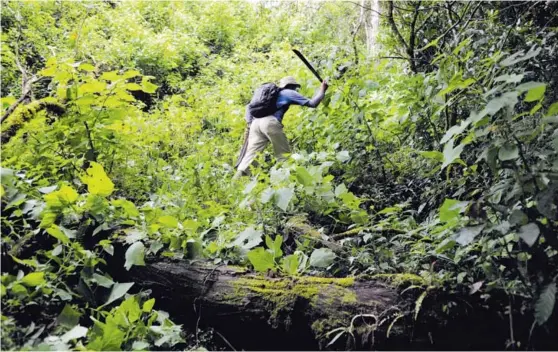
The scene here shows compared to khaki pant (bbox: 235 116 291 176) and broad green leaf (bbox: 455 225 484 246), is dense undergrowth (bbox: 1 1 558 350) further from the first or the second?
khaki pant (bbox: 235 116 291 176)

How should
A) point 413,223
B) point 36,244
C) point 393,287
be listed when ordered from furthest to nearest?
point 413,223, point 36,244, point 393,287

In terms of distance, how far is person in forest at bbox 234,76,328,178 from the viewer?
5.28 metres

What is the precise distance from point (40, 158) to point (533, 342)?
325 cm

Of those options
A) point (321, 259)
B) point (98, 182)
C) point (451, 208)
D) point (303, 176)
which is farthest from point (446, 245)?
point (98, 182)

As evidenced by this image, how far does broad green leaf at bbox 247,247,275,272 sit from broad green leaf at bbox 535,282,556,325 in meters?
1.24

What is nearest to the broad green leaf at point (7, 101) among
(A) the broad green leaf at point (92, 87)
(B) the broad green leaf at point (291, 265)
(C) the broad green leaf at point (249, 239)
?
(A) the broad green leaf at point (92, 87)

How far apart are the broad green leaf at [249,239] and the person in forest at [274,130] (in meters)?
2.38

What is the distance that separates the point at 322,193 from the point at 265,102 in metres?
2.40

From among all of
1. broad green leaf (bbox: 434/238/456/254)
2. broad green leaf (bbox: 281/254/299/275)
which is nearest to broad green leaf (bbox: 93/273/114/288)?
broad green leaf (bbox: 281/254/299/275)

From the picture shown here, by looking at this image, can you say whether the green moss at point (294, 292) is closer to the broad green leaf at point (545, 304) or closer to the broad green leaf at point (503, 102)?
the broad green leaf at point (545, 304)

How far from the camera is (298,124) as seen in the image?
5.89 m

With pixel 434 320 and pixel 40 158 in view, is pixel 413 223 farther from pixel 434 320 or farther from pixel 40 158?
pixel 40 158

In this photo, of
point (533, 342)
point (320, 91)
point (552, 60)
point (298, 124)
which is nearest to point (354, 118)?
point (320, 91)

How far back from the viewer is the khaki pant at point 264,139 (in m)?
5.30
